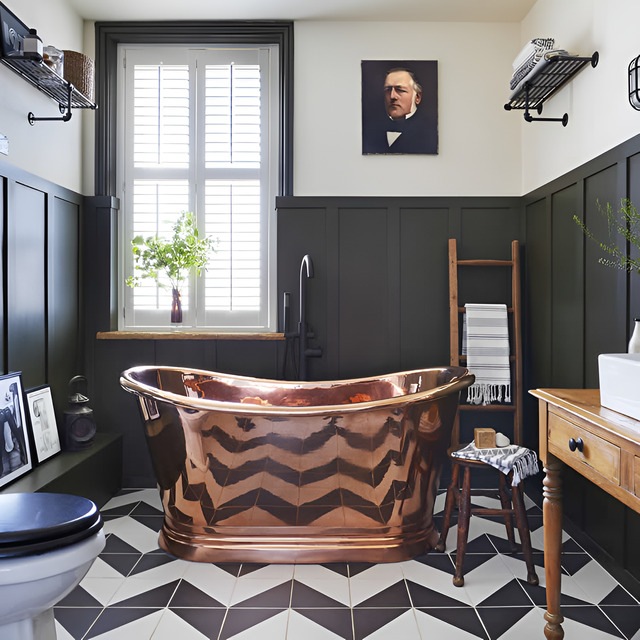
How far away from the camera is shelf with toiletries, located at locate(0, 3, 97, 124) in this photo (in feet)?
8.51

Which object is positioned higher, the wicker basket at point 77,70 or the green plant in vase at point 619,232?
the wicker basket at point 77,70

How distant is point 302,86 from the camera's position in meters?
3.67

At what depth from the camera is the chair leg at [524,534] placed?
2.36 metres

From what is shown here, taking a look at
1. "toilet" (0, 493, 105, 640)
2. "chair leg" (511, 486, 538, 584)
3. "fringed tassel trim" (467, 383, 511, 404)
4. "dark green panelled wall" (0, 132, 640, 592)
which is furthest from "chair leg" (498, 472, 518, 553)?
"toilet" (0, 493, 105, 640)

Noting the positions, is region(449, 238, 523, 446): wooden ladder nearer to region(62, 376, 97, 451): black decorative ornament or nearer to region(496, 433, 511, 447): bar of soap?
region(496, 433, 511, 447): bar of soap

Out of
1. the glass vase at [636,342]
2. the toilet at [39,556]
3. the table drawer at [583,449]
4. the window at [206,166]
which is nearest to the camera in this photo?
the toilet at [39,556]

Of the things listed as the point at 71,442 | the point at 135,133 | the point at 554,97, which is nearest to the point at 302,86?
the point at 135,133

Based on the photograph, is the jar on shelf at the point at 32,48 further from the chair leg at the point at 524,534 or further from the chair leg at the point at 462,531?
the chair leg at the point at 524,534

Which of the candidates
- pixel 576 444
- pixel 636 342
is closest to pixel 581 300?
pixel 636 342

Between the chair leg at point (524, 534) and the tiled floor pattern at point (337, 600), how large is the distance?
46 mm

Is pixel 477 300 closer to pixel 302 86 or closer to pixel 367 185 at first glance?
pixel 367 185

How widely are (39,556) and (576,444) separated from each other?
148cm

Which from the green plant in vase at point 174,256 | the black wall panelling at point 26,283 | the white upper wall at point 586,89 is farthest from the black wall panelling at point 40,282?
the white upper wall at point 586,89

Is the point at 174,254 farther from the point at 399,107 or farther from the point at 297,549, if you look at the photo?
the point at 297,549
